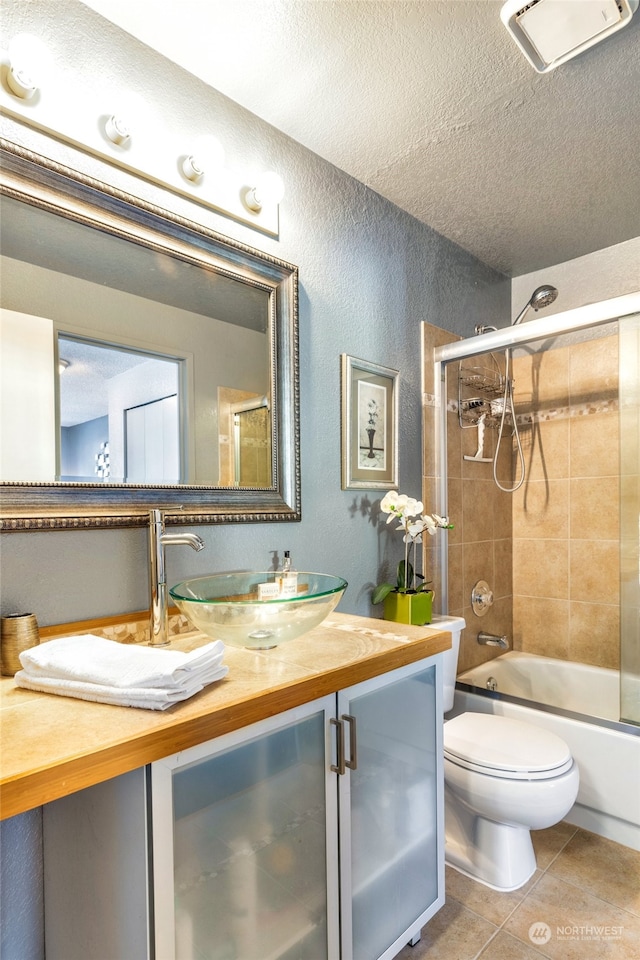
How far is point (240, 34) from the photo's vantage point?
4.59 ft

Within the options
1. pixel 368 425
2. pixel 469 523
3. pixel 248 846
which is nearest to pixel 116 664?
pixel 248 846

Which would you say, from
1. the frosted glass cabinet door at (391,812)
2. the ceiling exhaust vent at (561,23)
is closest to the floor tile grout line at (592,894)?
the frosted glass cabinet door at (391,812)

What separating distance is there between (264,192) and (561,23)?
2.83 ft

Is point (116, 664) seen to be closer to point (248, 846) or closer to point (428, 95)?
point (248, 846)

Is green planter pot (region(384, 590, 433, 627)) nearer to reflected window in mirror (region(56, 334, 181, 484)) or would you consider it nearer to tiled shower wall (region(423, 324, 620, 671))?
tiled shower wall (region(423, 324, 620, 671))

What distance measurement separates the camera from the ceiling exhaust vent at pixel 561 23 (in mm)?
1303

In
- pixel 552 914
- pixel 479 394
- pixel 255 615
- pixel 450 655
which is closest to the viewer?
pixel 255 615

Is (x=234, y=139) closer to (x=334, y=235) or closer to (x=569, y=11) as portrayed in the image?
(x=334, y=235)

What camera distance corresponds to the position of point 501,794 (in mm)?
1613

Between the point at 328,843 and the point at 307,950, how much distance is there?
21 cm

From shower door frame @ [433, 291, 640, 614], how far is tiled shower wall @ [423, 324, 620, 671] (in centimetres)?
5

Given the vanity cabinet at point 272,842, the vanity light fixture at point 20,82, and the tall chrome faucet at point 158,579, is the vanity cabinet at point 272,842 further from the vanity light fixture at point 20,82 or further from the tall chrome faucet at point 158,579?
the vanity light fixture at point 20,82

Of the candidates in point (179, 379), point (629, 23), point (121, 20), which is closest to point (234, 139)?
point (121, 20)

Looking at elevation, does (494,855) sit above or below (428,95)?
below
